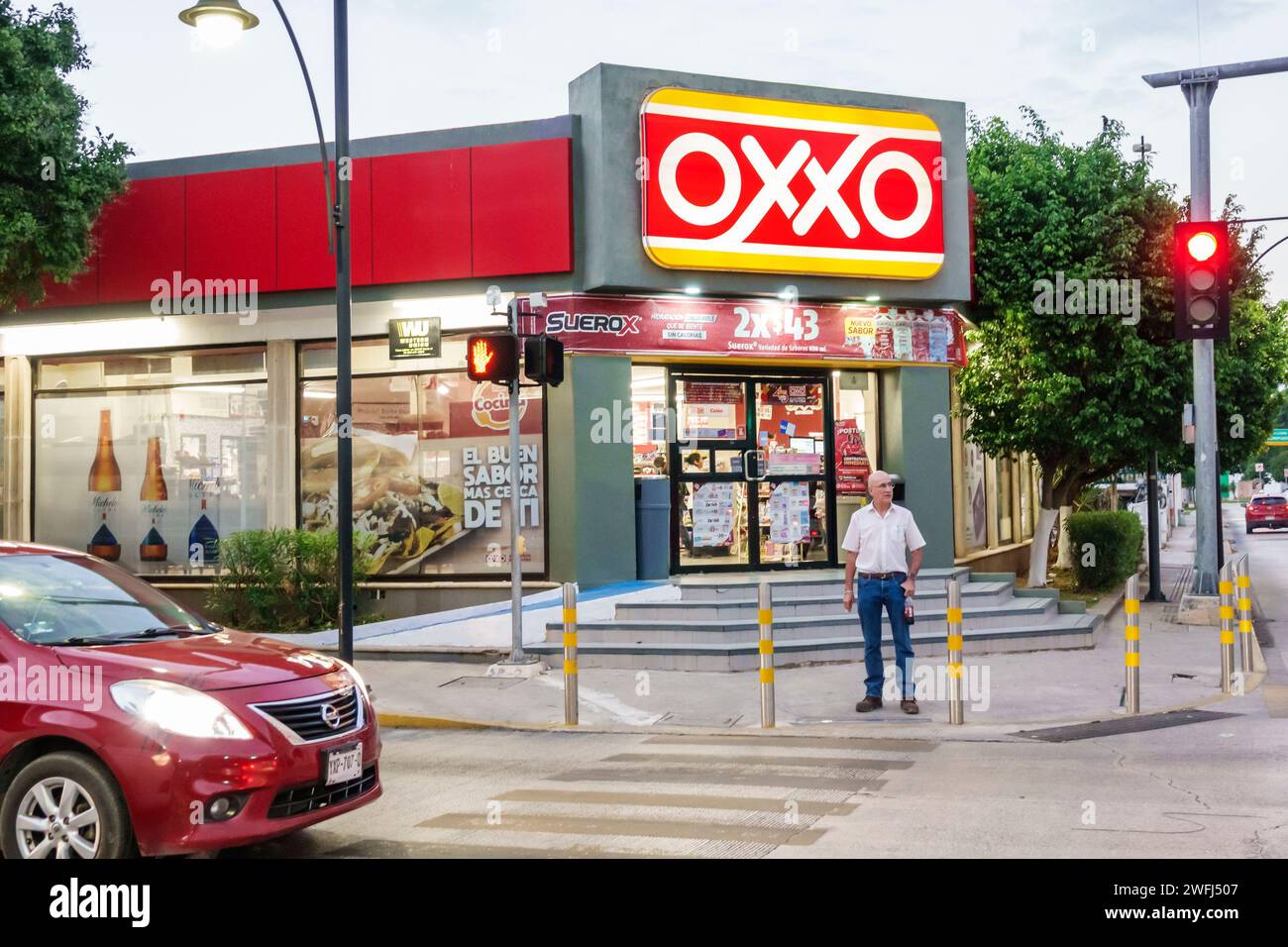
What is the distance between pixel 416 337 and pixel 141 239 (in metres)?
4.54

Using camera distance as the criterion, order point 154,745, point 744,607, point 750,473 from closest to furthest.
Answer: point 154,745 < point 744,607 < point 750,473

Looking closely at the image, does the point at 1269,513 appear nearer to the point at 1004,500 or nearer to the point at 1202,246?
the point at 1004,500

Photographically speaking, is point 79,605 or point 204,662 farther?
point 79,605

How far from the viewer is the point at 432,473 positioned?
17.1 metres

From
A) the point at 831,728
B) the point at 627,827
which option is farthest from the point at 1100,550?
the point at 627,827

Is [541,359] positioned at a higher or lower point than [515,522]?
higher

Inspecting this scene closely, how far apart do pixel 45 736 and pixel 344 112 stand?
848cm

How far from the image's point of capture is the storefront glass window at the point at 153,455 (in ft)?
59.3

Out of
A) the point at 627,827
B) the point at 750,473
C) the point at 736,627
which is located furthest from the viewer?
the point at 750,473

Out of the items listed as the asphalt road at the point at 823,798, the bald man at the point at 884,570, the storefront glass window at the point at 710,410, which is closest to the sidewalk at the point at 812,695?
the bald man at the point at 884,570

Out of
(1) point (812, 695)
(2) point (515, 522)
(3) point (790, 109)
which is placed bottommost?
(1) point (812, 695)

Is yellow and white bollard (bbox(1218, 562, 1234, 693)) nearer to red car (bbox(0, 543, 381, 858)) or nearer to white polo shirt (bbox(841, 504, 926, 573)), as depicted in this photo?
white polo shirt (bbox(841, 504, 926, 573))

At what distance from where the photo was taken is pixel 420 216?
55.2 feet
